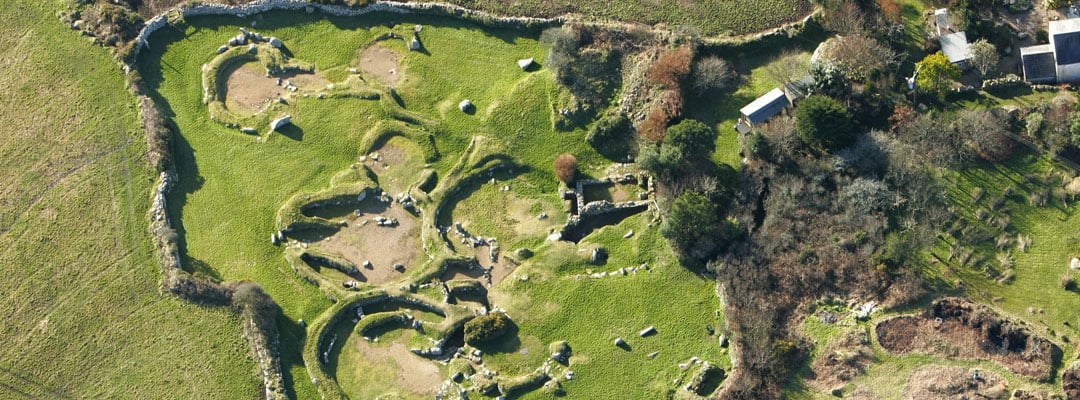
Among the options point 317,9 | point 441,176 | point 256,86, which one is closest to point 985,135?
point 441,176

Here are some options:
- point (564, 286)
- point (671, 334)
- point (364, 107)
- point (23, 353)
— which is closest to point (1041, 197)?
point (671, 334)

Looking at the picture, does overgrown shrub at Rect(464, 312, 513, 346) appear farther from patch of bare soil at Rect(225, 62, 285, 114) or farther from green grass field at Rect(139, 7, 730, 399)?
patch of bare soil at Rect(225, 62, 285, 114)

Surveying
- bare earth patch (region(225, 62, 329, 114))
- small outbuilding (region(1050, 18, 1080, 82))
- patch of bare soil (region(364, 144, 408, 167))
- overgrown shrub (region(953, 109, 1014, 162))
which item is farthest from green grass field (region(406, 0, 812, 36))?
small outbuilding (region(1050, 18, 1080, 82))

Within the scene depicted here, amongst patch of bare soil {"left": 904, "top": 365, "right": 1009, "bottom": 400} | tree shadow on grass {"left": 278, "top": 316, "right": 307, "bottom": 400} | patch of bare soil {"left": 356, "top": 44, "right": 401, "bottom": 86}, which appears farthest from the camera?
patch of bare soil {"left": 356, "top": 44, "right": 401, "bottom": 86}

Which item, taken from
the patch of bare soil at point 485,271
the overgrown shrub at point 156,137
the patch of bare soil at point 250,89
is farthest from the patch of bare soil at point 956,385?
the overgrown shrub at point 156,137

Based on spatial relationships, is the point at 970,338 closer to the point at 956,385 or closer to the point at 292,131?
the point at 956,385

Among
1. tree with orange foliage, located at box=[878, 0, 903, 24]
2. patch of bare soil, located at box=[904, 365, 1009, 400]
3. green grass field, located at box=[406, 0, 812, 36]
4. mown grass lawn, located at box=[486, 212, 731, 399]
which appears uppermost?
green grass field, located at box=[406, 0, 812, 36]
